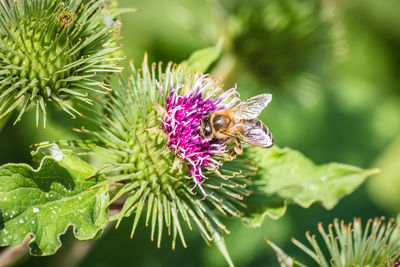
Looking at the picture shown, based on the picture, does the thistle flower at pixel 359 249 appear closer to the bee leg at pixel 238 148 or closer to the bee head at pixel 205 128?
the bee leg at pixel 238 148

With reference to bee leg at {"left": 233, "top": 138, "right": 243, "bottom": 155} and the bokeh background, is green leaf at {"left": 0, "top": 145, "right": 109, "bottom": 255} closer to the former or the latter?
the bokeh background

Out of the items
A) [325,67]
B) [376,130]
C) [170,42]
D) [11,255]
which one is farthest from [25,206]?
[376,130]

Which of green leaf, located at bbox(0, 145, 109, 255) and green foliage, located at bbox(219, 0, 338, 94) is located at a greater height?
green foliage, located at bbox(219, 0, 338, 94)

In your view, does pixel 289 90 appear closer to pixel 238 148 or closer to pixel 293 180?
pixel 293 180

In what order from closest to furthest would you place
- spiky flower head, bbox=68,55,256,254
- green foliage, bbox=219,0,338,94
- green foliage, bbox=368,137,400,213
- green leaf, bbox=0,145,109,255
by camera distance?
green leaf, bbox=0,145,109,255
spiky flower head, bbox=68,55,256,254
green foliage, bbox=219,0,338,94
green foliage, bbox=368,137,400,213

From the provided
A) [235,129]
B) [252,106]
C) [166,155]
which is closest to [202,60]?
[252,106]

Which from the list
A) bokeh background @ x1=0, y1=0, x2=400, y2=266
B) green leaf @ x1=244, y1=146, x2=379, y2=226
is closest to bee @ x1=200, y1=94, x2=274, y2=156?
green leaf @ x1=244, y1=146, x2=379, y2=226
